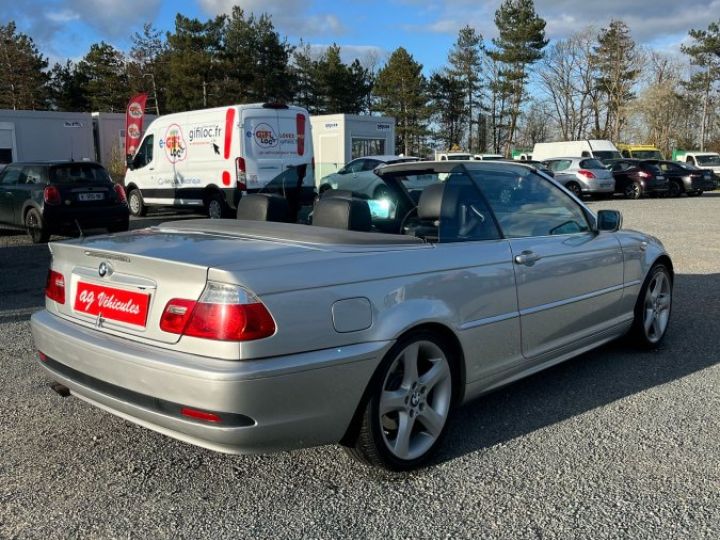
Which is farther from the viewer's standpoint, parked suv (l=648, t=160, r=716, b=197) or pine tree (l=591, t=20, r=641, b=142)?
pine tree (l=591, t=20, r=641, b=142)

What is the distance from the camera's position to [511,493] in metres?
3.02

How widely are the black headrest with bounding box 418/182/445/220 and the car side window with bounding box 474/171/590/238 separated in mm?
335

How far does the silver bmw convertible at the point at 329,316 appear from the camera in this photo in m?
2.68

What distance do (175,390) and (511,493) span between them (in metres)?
1.56

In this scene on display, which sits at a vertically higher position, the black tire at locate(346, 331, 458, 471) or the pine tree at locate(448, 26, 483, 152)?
the pine tree at locate(448, 26, 483, 152)

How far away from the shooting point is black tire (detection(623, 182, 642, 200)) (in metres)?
25.5

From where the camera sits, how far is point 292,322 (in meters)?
2.72

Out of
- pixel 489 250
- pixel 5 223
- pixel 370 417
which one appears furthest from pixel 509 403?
pixel 5 223

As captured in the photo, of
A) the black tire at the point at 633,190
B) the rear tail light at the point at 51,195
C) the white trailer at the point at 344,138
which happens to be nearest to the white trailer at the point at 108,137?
the white trailer at the point at 344,138

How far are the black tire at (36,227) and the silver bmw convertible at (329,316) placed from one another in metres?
8.66

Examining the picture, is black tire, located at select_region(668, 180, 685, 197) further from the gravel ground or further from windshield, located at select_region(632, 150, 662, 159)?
the gravel ground

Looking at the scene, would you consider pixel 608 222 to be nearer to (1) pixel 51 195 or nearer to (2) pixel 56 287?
(2) pixel 56 287

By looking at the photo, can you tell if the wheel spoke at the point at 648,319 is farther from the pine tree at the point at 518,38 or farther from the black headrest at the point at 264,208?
the pine tree at the point at 518,38

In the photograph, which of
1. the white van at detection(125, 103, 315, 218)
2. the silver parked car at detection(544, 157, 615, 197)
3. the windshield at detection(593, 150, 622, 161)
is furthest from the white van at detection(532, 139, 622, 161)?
the white van at detection(125, 103, 315, 218)
